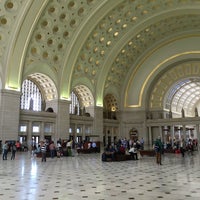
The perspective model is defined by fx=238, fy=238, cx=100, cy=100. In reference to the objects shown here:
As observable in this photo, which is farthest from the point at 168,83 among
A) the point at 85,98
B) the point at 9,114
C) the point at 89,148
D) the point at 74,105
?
the point at 9,114

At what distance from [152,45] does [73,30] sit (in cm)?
1209

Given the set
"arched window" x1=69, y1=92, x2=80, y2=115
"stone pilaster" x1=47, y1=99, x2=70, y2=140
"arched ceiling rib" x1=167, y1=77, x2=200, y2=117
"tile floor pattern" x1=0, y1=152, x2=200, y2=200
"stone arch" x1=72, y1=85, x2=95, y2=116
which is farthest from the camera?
"arched ceiling rib" x1=167, y1=77, x2=200, y2=117

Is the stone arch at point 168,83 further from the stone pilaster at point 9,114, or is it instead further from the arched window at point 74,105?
the stone pilaster at point 9,114

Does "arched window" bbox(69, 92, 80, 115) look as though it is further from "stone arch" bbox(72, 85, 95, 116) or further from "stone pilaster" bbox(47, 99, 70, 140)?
"stone pilaster" bbox(47, 99, 70, 140)

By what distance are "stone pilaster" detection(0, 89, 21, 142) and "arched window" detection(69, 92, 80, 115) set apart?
9268 millimetres

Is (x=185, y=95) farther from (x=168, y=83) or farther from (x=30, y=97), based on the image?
(x=30, y=97)

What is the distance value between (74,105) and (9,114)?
34.8 feet

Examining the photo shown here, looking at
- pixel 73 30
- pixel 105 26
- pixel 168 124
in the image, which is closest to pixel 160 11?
pixel 105 26

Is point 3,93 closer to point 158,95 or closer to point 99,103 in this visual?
point 99,103

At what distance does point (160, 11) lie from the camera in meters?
25.3

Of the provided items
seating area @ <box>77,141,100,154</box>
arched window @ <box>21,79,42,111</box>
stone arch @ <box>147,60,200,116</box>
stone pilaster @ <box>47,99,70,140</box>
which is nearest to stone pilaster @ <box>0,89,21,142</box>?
arched window @ <box>21,79,42,111</box>

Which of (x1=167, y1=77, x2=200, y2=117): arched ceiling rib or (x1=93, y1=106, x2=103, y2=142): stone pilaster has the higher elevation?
(x1=167, y1=77, x2=200, y2=117): arched ceiling rib

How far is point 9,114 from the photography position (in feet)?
66.2

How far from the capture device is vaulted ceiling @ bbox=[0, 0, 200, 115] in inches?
798
